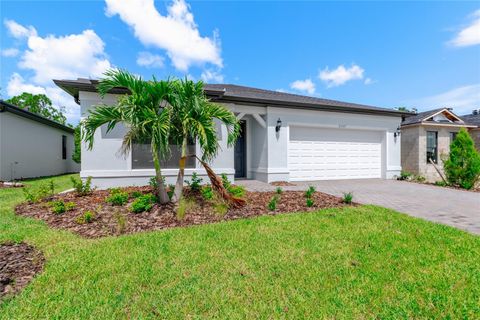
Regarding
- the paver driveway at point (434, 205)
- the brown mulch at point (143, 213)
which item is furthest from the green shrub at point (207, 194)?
the paver driveway at point (434, 205)

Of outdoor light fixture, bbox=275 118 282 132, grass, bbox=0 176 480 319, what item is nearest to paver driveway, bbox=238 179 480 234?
grass, bbox=0 176 480 319

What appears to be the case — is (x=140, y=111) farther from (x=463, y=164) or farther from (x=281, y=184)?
(x=463, y=164)

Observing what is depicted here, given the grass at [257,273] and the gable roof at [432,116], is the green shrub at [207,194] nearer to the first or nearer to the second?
the grass at [257,273]

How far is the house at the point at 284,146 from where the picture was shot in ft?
24.2

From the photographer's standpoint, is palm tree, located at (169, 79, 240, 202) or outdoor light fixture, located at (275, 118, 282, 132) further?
outdoor light fixture, located at (275, 118, 282, 132)

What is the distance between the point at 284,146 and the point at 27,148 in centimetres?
1370

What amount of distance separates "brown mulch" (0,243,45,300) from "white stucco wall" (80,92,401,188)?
4058mm

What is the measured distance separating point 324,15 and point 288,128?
5065mm

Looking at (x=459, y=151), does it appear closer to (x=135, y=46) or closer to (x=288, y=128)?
(x=288, y=128)

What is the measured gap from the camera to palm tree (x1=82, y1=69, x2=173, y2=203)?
4348 millimetres

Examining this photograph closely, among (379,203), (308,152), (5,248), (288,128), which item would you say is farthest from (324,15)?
(5,248)

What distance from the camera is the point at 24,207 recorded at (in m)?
5.23

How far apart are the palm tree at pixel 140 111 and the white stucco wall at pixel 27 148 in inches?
384

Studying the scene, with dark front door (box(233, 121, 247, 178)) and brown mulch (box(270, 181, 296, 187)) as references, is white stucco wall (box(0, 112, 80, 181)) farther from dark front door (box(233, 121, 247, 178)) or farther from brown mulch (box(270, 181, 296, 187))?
brown mulch (box(270, 181, 296, 187))
